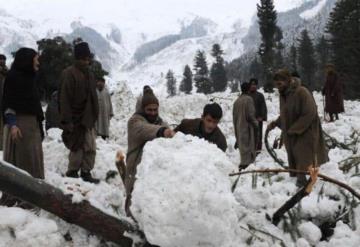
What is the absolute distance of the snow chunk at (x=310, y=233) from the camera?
4.54 meters

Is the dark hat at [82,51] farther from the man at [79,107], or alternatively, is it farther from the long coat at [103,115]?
the long coat at [103,115]

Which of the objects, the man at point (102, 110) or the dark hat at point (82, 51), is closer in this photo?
the dark hat at point (82, 51)

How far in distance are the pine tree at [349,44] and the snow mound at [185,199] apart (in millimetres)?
34410

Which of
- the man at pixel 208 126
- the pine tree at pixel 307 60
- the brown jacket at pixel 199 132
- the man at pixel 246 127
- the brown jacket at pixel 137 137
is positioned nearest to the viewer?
the brown jacket at pixel 137 137

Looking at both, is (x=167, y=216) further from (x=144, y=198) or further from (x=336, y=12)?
(x=336, y=12)

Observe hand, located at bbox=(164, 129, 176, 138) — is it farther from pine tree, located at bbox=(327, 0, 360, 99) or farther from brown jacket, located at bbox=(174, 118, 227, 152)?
pine tree, located at bbox=(327, 0, 360, 99)

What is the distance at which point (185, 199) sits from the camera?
11.1 feet

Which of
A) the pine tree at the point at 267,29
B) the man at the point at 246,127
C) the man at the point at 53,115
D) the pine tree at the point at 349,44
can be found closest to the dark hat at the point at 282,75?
the man at the point at 246,127

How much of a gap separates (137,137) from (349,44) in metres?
37.2

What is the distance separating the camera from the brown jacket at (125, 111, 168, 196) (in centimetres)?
419

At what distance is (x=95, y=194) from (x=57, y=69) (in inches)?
872

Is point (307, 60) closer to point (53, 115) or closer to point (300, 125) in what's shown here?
point (53, 115)

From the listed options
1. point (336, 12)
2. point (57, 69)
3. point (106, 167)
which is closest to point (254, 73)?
point (336, 12)

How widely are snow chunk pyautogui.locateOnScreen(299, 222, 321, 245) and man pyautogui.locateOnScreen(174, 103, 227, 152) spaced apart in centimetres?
111
